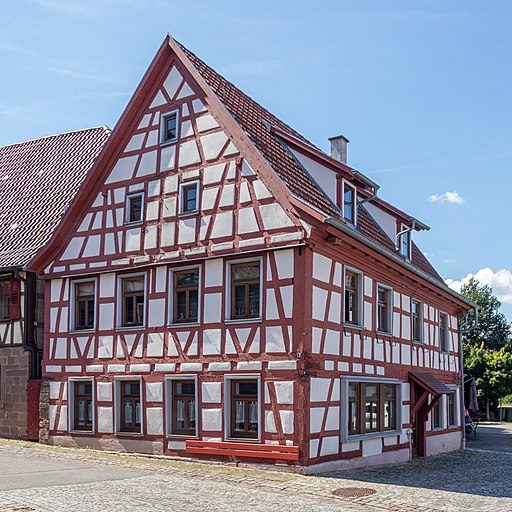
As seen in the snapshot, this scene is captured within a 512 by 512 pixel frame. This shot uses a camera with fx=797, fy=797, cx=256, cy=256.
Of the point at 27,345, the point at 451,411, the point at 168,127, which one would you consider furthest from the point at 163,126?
the point at 451,411

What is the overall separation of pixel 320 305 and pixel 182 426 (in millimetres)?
4443

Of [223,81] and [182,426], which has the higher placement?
[223,81]

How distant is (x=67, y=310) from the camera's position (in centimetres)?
2153

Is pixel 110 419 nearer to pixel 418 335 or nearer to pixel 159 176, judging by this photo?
pixel 159 176

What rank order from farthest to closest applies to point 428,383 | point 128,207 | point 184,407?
point 428,383, point 128,207, point 184,407

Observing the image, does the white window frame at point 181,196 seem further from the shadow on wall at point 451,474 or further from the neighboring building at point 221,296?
the shadow on wall at point 451,474

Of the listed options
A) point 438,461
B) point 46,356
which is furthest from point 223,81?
point 438,461

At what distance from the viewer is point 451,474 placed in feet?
62.9

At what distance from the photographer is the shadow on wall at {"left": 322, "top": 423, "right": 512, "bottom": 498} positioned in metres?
16.3

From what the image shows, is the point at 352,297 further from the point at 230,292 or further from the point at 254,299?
the point at 230,292

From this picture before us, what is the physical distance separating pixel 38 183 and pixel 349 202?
12.2 m

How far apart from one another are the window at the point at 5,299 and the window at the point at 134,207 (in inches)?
207

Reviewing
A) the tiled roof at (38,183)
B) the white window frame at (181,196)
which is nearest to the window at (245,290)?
the white window frame at (181,196)

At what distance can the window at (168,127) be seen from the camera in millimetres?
20266
